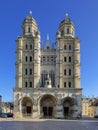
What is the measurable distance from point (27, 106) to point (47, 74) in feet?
34.6

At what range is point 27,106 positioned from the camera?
82000mm

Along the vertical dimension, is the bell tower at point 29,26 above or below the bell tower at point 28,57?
above

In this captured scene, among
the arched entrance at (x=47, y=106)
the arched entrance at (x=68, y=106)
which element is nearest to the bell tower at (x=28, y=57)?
the arched entrance at (x=47, y=106)

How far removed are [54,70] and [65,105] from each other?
33.8ft

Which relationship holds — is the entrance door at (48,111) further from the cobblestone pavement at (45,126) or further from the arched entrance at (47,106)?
the cobblestone pavement at (45,126)

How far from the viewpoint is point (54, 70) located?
85.6 metres

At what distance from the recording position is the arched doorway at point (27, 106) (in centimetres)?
8069

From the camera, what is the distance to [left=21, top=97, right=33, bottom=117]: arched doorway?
265 ft

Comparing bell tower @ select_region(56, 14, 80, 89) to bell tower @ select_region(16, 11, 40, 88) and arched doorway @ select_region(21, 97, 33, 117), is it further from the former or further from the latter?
arched doorway @ select_region(21, 97, 33, 117)

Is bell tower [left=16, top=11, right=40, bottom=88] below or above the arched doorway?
above

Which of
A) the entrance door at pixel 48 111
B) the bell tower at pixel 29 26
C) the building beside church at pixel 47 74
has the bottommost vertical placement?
the entrance door at pixel 48 111

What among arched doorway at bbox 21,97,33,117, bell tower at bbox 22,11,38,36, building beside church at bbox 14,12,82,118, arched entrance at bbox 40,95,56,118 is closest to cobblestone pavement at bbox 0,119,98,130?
building beside church at bbox 14,12,82,118

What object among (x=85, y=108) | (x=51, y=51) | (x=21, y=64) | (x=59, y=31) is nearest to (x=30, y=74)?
(x=21, y=64)

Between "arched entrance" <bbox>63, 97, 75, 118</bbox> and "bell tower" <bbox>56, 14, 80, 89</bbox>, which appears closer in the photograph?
"arched entrance" <bbox>63, 97, 75, 118</bbox>
